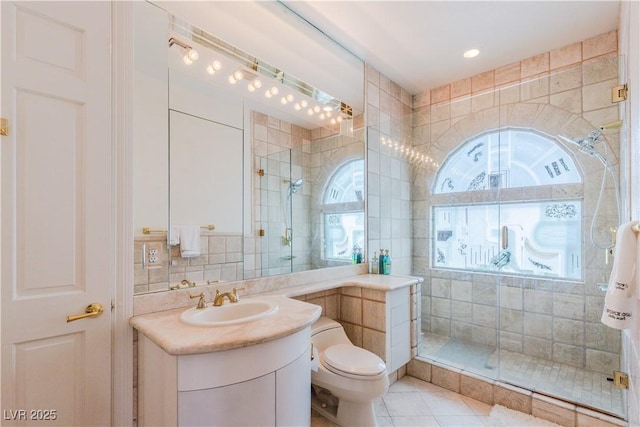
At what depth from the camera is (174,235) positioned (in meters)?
1.61

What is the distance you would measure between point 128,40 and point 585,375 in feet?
12.4

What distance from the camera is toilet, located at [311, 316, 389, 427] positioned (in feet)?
5.61

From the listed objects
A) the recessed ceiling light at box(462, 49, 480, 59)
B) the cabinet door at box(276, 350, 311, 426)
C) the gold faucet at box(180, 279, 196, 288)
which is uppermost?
the recessed ceiling light at box(462, 49, 480, 59)

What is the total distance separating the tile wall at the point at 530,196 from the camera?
7.72 ft

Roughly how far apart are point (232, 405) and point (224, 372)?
0.14 metres

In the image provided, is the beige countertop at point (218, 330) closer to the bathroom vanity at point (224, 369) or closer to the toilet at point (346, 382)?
the bathroom vanity at point (224, 369)

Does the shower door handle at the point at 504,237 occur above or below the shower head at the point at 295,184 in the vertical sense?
below

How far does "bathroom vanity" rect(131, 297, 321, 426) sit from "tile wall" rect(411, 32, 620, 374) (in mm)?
2239

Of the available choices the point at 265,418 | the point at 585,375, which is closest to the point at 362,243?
the point at 265,418

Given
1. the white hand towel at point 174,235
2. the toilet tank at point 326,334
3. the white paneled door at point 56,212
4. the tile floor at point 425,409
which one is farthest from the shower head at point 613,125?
the white paneled door at point 56,212

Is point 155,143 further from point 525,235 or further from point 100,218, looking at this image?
point 525,235

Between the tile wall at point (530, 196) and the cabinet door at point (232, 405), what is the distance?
2.44 m

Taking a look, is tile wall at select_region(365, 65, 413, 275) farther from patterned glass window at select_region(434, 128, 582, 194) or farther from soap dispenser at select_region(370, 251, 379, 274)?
patterned glass window at select_region(434, 128, 582, 194)

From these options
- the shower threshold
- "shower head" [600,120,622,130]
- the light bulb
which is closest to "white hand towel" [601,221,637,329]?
the shower threshold
